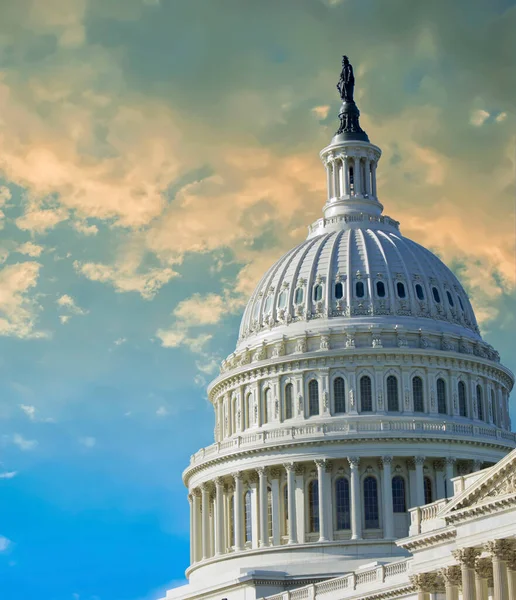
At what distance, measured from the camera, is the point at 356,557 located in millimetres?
117250

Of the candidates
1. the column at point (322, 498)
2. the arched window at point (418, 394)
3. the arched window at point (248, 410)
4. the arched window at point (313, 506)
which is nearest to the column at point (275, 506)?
the arched window at point (313, 506)

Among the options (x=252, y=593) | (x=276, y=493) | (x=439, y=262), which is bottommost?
(x=252, y=593)

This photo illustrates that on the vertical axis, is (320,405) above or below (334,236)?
below

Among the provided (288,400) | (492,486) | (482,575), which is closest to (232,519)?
(288,400)

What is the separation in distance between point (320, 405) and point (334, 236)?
16812 millimetres

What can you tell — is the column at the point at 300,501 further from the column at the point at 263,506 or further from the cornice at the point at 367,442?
the column at the point at 263,506

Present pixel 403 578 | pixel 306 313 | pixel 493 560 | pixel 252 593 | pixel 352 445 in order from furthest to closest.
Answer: pixel 306 313 → pixel 352 445 → pixel 252 593 → pixel 403 578 → pixel 493 560

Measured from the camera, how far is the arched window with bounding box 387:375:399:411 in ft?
409

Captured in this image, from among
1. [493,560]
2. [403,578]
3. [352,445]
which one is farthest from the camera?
[352,445]

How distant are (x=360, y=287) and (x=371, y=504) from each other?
1871 centimetres

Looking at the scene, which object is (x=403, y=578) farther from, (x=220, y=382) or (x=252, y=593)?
(x=220, y=382)

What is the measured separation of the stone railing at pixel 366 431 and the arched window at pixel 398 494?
4.15 meters

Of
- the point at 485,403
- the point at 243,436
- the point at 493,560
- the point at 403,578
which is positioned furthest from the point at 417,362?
the point at 493,560

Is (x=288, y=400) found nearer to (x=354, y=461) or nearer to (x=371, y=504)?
(x=354, y=461)
